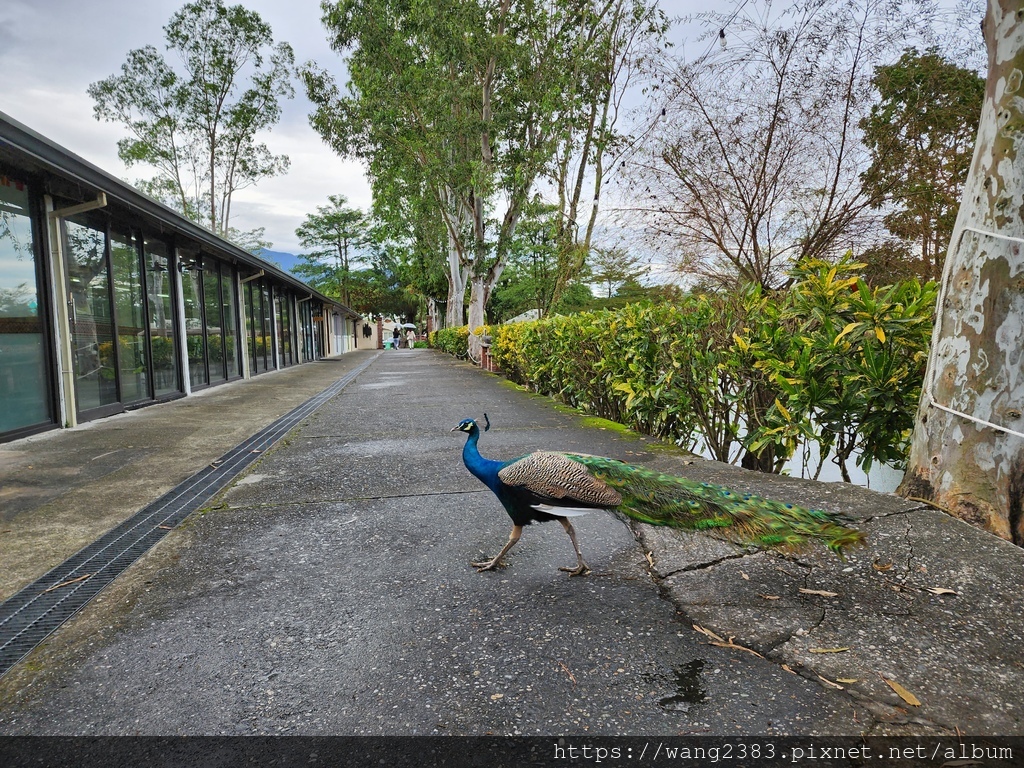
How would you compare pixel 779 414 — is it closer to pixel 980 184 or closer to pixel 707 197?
pixel 980 184

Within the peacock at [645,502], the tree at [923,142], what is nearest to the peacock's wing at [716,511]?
the peacock at [645,502]

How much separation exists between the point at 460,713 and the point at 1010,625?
6.33 ft

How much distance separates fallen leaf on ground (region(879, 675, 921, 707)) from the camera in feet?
5.53

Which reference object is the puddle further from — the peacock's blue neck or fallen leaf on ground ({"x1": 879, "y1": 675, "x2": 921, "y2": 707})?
the peacock's blue neck

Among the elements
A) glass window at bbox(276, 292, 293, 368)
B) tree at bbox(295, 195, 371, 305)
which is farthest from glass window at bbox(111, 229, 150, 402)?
tree at bbox(295, 195, 371, 305)

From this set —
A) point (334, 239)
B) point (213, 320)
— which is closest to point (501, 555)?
point (213, 320)

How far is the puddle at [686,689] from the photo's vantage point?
172cm

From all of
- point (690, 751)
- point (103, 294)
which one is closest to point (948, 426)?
point (690, 751)

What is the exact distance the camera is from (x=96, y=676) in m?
1.90

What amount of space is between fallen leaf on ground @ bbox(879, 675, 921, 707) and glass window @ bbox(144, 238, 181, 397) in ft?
32.1

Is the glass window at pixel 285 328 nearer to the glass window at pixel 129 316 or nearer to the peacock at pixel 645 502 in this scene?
the glass window at pixel 129 316

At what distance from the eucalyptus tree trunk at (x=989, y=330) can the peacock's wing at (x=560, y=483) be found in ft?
5.89

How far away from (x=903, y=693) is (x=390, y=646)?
5.27 feet

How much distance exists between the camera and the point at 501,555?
2652 millimetres
